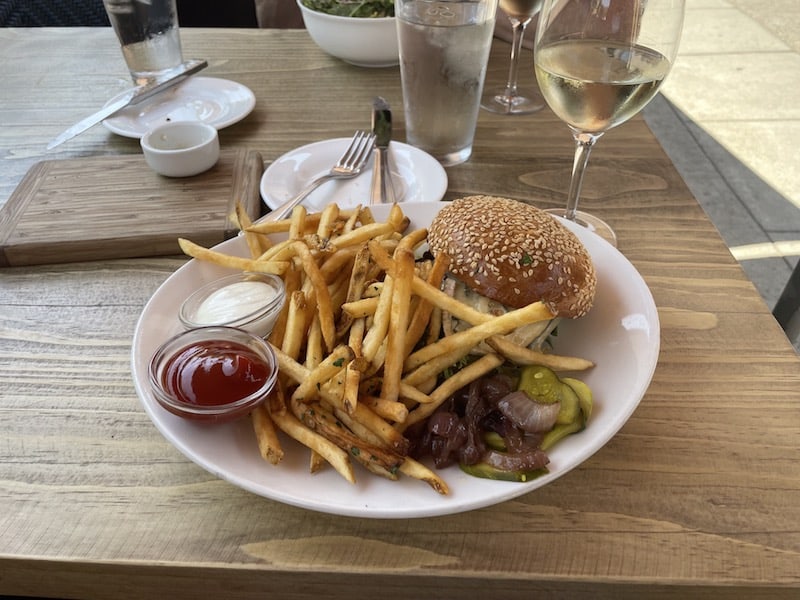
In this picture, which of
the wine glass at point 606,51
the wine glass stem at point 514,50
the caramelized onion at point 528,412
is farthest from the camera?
the wine glass stem at point 514,50

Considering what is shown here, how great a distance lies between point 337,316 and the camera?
140cm

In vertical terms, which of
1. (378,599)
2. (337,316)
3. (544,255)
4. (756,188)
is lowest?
(756,188)

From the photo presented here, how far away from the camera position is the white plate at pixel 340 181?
1893 mm

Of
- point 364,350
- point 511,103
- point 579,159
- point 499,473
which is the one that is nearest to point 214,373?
point 364,350

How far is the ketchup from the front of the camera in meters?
1.14

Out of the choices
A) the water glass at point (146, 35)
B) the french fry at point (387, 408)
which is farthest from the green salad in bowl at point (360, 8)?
the french fry at point (387, 408)

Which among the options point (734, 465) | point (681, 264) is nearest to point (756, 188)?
point (681, 264)

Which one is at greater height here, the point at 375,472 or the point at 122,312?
the point at 375,472

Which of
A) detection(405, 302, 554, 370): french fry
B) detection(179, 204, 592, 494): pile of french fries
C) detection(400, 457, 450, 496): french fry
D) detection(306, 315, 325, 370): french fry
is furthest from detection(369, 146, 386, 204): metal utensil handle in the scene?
detection(400, 457, 450, 496): french fry

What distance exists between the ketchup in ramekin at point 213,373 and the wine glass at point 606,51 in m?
0.93

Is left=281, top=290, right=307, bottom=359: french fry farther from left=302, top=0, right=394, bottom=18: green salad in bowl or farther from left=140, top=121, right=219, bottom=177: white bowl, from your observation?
left=302, top=0, right=394, bottom=18: green salad in bowl

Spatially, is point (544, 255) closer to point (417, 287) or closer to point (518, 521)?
point (417, 287)

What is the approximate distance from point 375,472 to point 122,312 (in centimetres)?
84

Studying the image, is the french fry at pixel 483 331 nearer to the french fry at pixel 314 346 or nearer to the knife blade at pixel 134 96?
the french fry at pixel 314 346
